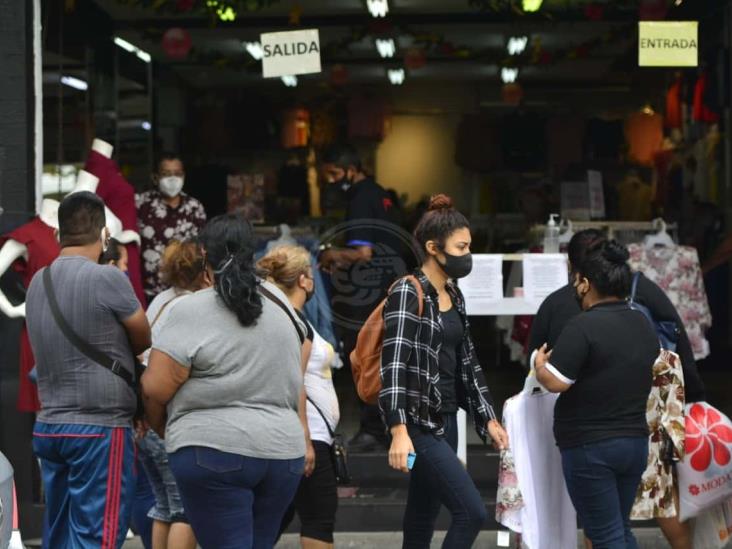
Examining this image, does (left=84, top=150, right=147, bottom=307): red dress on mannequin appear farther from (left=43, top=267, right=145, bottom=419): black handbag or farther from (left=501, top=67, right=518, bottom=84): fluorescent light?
(left=501, top=67, right=518, bottom=84): fluorescent light

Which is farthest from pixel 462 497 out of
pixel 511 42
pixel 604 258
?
pixel 511 42

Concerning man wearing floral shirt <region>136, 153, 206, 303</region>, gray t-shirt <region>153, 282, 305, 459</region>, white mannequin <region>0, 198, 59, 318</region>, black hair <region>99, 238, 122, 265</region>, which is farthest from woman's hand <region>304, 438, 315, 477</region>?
man wearing floral shirt <region>136, 153, 206, 303</region>

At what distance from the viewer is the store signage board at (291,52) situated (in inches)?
328

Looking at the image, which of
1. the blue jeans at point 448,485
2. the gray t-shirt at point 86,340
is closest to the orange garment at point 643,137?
the blue jeans at point 448,485

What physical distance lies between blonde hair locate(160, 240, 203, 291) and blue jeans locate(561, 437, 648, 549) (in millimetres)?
1911

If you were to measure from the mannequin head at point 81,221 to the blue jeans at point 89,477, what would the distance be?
777mm

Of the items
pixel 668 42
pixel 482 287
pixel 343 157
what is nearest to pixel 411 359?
pixel 482 287

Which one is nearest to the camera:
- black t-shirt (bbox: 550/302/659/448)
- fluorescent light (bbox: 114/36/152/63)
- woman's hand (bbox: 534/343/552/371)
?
black t-shirt (bbox: 550/302/659/448)

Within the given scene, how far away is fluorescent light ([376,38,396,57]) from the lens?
1238 centimetres

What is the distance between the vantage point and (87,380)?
5363 millimetres

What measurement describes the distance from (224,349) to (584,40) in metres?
8.41

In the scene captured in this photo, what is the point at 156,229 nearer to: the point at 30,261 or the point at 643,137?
the point at 30,261

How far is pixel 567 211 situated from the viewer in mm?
11656

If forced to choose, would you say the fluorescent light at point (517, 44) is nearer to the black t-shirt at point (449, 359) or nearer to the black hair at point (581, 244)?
the black hair at point (581, 244)
